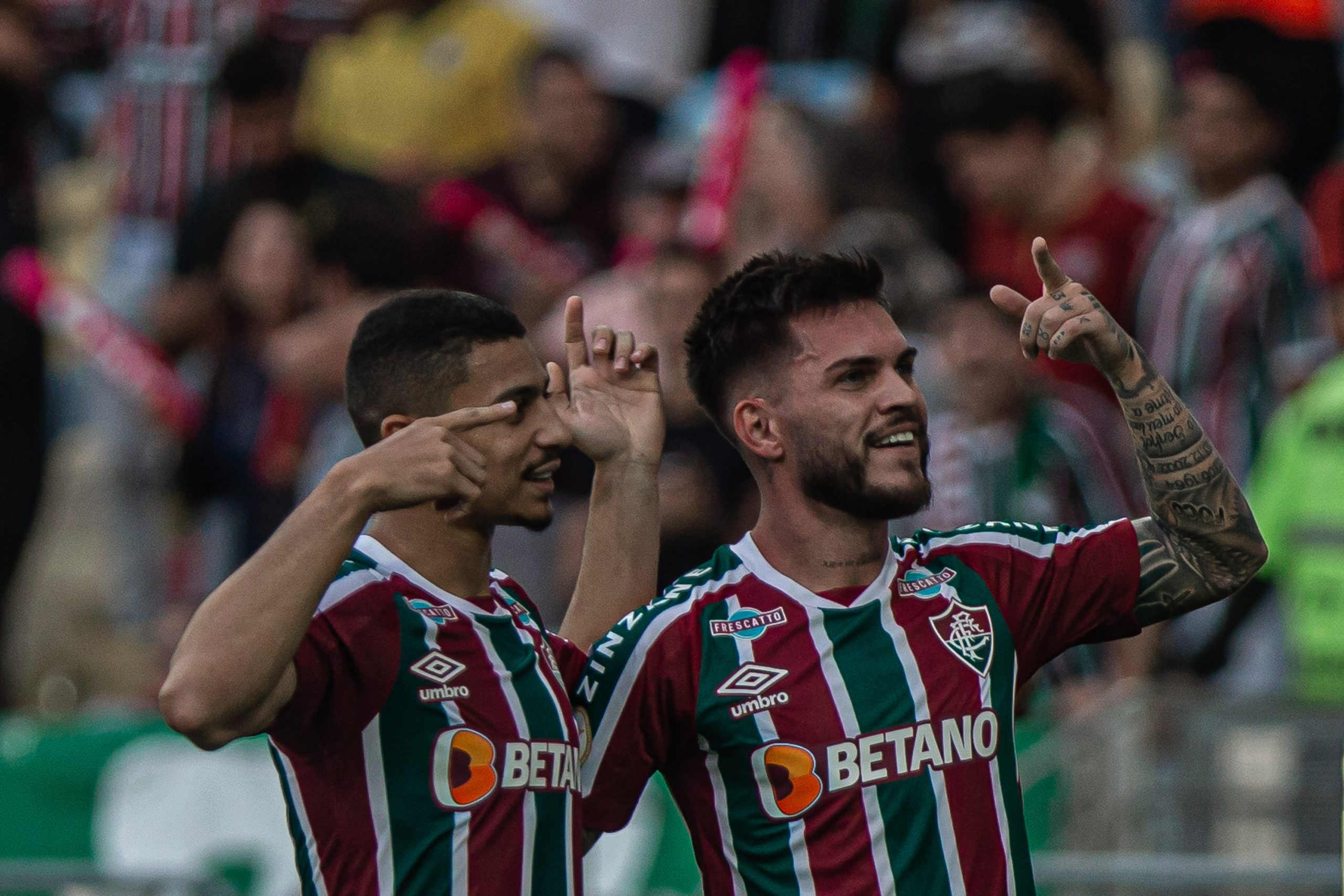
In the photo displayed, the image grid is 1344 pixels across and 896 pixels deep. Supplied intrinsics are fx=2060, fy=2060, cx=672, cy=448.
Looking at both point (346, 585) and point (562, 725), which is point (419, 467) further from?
point (562, 725)

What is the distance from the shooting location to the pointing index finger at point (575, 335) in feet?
14.9

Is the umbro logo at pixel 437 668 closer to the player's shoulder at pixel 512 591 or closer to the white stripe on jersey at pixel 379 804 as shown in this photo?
the white stripe on jersey at pixel 379 804

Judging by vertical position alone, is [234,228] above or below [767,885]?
above

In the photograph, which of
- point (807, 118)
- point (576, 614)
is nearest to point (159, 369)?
point (807, 118)

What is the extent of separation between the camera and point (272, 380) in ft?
30.6

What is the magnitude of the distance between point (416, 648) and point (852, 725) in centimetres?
86

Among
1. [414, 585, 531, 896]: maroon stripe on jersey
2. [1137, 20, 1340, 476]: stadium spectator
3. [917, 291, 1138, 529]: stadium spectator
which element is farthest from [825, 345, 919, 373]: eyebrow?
[1137, 20, 1340, 476]: stadium spectator

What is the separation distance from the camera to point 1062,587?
4.25 meters

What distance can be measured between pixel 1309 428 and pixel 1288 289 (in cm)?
102

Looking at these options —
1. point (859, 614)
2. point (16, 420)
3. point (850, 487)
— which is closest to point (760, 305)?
point (850, 487)

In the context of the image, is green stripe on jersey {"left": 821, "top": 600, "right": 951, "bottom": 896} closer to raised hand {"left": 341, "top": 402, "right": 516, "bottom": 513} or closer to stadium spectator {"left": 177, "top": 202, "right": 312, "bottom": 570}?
raised hand {"left": 341, "top": 402, "right": 516, "bottom": 513}

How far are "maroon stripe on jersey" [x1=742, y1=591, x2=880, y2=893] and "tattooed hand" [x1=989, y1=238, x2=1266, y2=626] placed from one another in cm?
71

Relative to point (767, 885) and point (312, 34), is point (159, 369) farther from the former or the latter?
point (767, 885)

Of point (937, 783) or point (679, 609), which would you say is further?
point (679, 609)
